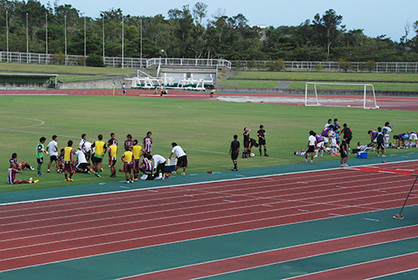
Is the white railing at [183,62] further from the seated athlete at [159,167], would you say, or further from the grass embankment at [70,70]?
the seated athlete at [159,167]

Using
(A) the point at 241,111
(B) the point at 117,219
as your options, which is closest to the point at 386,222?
(B) the point at 117,219

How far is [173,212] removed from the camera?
15.9 meters

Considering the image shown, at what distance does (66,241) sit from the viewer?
1307 centimetres

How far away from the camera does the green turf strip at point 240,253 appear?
1108 cm

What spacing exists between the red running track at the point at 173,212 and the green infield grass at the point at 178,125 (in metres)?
3.48

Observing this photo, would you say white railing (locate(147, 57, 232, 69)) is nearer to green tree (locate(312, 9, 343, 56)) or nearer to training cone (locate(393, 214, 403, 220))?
green tree (locate(312, 9, 343, 56))

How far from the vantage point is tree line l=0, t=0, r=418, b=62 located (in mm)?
112062

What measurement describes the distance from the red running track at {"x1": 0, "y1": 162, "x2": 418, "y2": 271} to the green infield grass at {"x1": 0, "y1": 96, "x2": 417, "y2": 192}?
3.48m

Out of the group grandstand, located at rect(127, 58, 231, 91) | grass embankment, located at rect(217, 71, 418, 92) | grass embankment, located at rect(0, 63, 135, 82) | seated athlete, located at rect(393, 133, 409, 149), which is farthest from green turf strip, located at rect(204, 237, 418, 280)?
grass embankment, located at rect(0, 63, 135, 82)

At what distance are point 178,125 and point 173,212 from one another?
24.0 m

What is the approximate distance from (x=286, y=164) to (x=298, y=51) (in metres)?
90.3

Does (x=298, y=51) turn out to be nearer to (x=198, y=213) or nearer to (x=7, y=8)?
(x=7, y=8)

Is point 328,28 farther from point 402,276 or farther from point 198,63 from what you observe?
point 402,276

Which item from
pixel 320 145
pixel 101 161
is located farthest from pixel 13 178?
pixel 320 145
